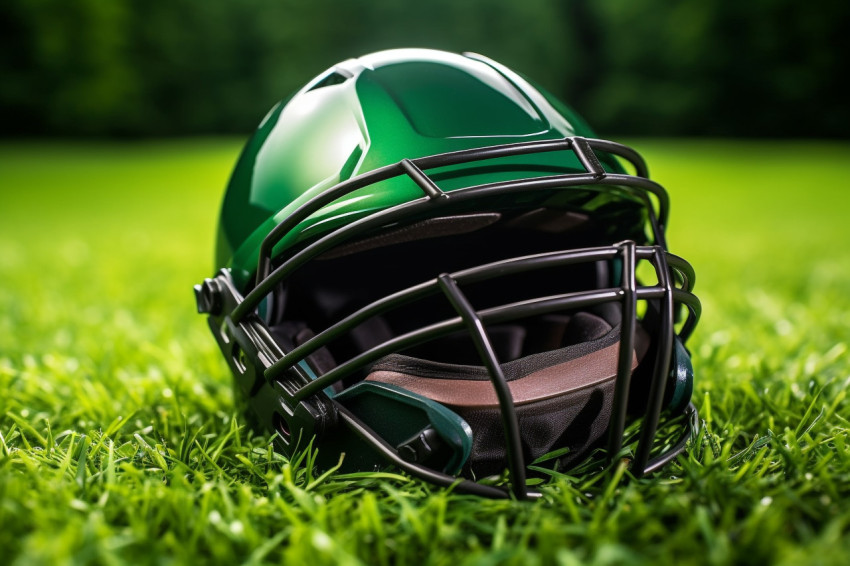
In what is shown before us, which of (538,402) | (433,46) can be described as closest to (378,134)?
(538,402)

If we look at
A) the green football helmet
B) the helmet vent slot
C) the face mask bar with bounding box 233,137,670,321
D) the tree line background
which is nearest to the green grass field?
the green football helmet

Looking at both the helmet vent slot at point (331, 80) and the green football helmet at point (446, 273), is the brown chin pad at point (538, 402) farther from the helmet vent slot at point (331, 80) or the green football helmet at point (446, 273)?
the helmet vent slot at point (331, 80)

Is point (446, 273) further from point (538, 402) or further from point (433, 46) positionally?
point (433, 46)

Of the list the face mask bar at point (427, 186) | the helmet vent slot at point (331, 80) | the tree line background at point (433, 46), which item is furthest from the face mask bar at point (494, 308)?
the tree line background at point (433, 46)

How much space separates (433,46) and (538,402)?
17.9 m

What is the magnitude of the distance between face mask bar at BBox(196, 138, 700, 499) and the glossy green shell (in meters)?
0.05

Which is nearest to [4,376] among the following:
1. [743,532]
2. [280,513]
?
[280,513]

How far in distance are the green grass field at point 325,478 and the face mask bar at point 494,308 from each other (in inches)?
3.0

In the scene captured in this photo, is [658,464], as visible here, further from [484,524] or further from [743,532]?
[484,524]

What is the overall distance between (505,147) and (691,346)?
113cm

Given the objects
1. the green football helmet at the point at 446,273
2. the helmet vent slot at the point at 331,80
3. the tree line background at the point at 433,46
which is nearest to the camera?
the green football helmet at the point at 446,273

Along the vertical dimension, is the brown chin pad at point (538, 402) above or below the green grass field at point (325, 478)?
above

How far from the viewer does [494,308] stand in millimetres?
942

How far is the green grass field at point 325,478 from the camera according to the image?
83 cm
